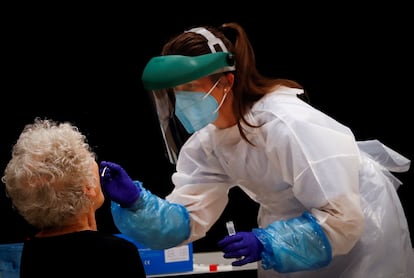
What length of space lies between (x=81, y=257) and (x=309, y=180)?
64 cm

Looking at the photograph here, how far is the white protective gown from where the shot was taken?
156cm

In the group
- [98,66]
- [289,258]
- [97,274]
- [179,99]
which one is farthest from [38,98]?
[289,258]

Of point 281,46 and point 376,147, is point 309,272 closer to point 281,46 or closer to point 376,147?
point 376,147

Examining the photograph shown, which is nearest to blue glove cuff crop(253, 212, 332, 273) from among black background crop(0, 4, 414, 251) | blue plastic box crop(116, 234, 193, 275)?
blue plastic box crop(116, 234, 193, 275)

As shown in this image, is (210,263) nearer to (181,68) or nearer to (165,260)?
(165,260)

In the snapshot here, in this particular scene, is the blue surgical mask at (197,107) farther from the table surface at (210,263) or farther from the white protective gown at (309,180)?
the table surface at (210,263)

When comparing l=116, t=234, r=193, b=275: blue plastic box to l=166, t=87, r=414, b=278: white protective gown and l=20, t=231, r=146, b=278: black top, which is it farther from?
l=20, t=231, r=146, b=278: black top

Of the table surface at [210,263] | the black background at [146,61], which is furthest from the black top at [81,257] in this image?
the black background at [146,61]

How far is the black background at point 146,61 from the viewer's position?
2.65m

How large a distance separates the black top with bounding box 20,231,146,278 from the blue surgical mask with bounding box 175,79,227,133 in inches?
16.6

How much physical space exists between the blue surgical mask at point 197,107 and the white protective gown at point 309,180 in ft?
0.34

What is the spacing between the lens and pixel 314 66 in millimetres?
2904

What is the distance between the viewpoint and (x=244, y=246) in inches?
60.4

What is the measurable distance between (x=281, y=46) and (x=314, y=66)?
0.66ft
